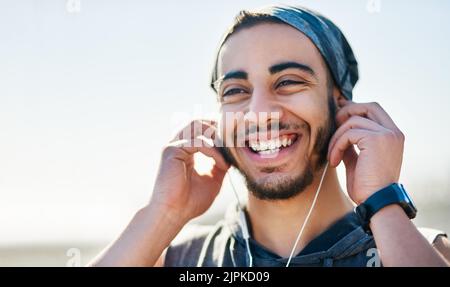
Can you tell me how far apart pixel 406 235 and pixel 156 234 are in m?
1.28

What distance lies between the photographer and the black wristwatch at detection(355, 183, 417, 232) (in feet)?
8.99

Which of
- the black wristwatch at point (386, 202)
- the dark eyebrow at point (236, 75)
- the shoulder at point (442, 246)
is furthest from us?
the dark eyebrow at point (236, 75)

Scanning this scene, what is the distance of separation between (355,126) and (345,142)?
101 mm

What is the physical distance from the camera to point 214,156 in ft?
11.2

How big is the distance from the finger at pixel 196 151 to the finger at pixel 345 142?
642mm

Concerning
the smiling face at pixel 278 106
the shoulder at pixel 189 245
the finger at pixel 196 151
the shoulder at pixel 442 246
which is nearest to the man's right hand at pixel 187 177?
the finger at pixel 196 151

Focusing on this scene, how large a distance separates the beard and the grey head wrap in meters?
0.18

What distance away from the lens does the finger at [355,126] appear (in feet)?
9.79

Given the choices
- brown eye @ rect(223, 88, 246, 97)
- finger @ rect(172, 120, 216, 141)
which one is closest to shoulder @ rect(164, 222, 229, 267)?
finger @ rect(172, 120, 216, 141)

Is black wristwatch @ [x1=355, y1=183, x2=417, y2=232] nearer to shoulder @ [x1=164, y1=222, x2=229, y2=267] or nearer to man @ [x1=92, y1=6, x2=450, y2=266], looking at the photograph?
man @ [x1=92, y1=6, x2=450, y2=266]

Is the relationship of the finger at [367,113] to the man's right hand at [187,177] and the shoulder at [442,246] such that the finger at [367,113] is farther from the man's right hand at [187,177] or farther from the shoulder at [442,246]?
the man's right hand at [187,177]

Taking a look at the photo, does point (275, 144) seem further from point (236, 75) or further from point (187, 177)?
point (187, 177)
